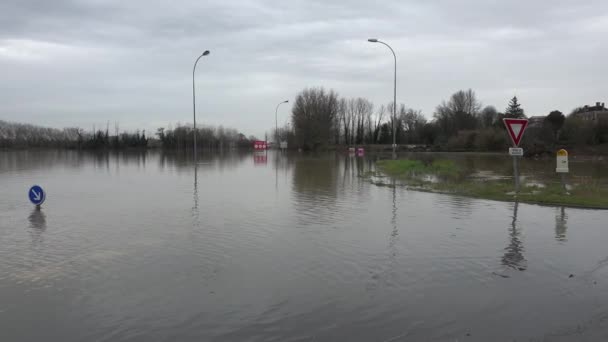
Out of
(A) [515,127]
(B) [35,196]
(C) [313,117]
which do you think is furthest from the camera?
(C) [313,117]

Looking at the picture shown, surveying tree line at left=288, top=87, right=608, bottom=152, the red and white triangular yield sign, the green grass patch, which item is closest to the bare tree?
tree line at left=288, top=87, right=608, bottom=152

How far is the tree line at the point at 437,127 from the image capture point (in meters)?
68.6

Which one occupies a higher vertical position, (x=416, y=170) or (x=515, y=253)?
(x=416, y=170)

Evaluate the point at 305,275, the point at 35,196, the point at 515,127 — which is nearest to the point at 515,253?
the point at 305,275

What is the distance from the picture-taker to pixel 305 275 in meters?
6.34

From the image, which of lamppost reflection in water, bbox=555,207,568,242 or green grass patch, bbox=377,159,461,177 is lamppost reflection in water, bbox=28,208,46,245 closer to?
lamppost reflection in water, bbox=555,207,568,242

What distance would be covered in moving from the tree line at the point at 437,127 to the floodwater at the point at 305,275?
5556cm

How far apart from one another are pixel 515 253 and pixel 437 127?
111386 mm

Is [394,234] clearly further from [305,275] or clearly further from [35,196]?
[35,196]

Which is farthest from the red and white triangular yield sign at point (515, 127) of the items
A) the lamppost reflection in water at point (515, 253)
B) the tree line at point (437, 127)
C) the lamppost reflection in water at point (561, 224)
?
the tree line at point (437, 127)

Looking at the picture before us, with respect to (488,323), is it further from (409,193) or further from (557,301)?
(409,193)

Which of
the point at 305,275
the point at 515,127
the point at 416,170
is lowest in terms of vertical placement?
the point at 305,275

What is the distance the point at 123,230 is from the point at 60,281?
361 centimetres

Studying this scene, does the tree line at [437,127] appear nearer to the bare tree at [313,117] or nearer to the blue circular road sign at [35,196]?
the bare tree at [313,117]
